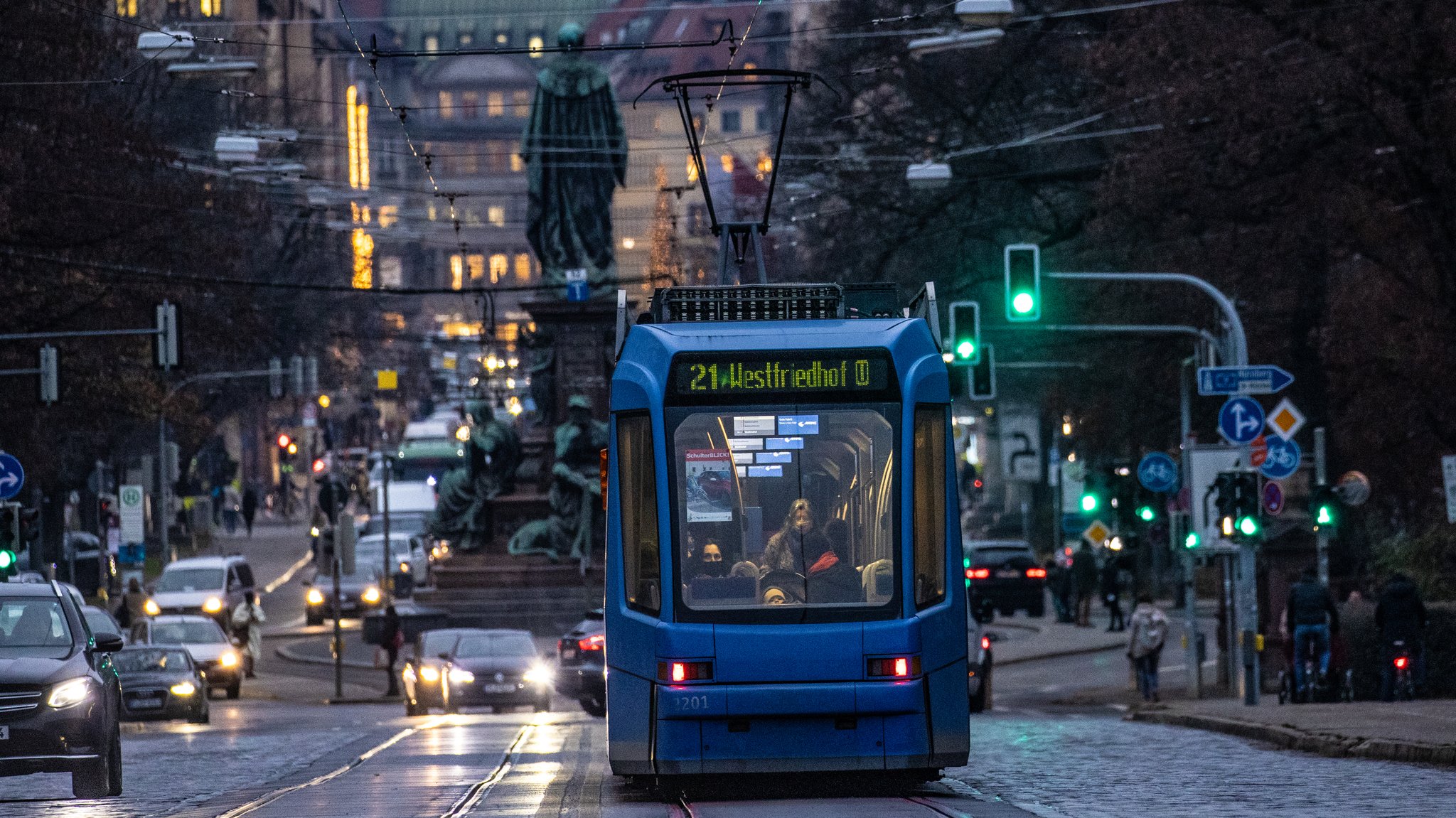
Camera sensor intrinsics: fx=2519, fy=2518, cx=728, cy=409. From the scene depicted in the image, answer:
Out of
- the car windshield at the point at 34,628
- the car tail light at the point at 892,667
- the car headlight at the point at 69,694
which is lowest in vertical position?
the car headlight at the point at 69,694

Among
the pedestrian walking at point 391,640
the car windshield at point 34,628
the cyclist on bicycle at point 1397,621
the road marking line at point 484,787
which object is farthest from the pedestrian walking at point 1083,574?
the car windshield at point 34,628

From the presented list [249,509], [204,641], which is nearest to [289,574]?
[249,509]

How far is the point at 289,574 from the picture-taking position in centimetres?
7569

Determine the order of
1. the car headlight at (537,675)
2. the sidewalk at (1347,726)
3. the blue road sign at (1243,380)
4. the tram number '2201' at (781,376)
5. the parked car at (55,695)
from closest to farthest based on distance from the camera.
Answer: the tram number '2201' at (781,376)
the parked car at (55,695)
the sidewalk at (1347,726)
the blue road sign at (1243,380)
the car headlight at (537,675)

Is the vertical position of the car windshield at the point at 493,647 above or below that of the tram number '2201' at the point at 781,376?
below

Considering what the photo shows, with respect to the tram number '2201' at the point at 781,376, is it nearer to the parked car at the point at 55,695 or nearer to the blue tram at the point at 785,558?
the blue tram at the point at 785,558

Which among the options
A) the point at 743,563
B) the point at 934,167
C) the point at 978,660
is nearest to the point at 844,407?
the point at 743,563

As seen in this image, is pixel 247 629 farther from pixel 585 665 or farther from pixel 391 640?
pixel 585 665

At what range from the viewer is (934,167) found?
130ft

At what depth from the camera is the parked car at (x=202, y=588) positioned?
50938 mm

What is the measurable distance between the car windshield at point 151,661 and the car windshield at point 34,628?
1617cm

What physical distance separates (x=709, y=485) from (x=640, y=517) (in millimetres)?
480

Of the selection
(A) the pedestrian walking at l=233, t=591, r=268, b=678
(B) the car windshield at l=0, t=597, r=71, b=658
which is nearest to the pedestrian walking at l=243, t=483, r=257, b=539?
(A) the pedestrian walking at l=233, t=591, r=268, b=678

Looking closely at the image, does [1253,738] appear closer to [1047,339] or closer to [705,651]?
[705,651]
